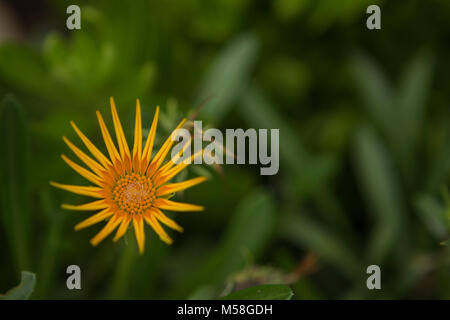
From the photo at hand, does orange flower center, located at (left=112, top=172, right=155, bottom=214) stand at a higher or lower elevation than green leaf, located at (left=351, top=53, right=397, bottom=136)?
A: lower

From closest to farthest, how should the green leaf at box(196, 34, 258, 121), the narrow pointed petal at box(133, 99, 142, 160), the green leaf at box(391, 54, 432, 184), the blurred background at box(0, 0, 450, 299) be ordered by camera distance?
the narrow pointed petal at box(133, 99, 142, 160) < the blurred background at box(0, 0, 450, 299) < the green leaf at box(196, 34, 258, 121) < the green leaf at box(391, 54, 432, 184)

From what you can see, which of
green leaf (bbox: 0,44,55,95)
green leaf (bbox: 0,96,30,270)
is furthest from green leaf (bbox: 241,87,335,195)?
green leaf (bbox: 0,96,30,270)

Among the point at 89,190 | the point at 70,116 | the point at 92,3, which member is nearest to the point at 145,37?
→ the point at 70,116

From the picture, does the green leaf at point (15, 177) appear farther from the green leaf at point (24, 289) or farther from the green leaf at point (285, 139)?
the green leaf at point (285, 139)

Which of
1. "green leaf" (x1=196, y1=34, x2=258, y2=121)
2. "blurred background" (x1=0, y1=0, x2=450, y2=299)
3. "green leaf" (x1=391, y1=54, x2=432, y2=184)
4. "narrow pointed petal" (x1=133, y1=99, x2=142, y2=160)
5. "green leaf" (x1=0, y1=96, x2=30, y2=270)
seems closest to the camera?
"narrow pointed petal" (x1=133, y1=99, x2=142, y2=160)

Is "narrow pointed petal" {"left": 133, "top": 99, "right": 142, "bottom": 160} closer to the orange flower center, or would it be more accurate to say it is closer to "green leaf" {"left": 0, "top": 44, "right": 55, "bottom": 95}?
the orange flower center

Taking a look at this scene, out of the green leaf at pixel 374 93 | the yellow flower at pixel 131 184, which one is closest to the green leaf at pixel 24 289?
the yellow flower at pixel 131 184

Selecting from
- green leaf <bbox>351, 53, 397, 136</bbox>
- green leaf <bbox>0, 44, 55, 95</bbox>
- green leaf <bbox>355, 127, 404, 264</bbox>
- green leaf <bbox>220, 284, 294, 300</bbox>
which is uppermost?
green leaf <bbox>351, 53, 397, 136</bbox>
